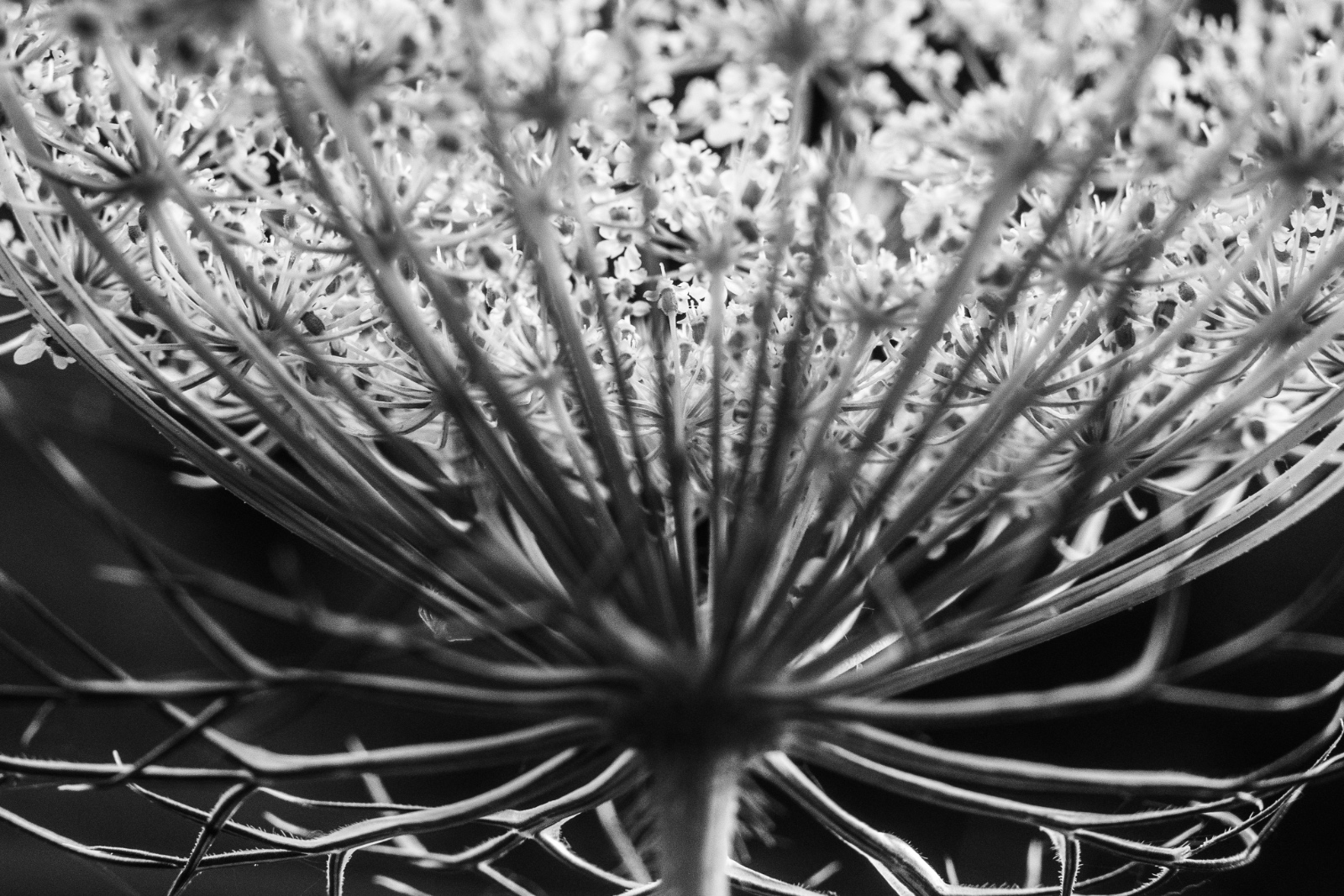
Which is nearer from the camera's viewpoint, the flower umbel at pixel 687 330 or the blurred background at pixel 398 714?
the flower umbel at pixel 687 330

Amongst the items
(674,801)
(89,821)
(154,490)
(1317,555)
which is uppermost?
(1317,555)

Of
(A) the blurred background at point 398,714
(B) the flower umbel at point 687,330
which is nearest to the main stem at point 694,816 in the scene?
(B) the flower umbel at point 687,330

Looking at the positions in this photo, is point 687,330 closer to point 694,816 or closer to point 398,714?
point 694,816

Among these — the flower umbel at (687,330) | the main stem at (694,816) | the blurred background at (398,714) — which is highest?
the blurred background at (398,714)

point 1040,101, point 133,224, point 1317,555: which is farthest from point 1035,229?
point 1317,555

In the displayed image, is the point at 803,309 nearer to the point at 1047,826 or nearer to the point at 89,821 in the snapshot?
the point at 1047,826

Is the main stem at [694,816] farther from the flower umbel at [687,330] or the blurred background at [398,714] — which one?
the blurred background at [398,714]

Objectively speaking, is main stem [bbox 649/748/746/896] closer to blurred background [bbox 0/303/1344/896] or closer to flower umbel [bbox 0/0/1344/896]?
flower umbel [bbox 0/0/1344/896]

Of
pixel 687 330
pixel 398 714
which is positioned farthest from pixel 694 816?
pixel 398 714
